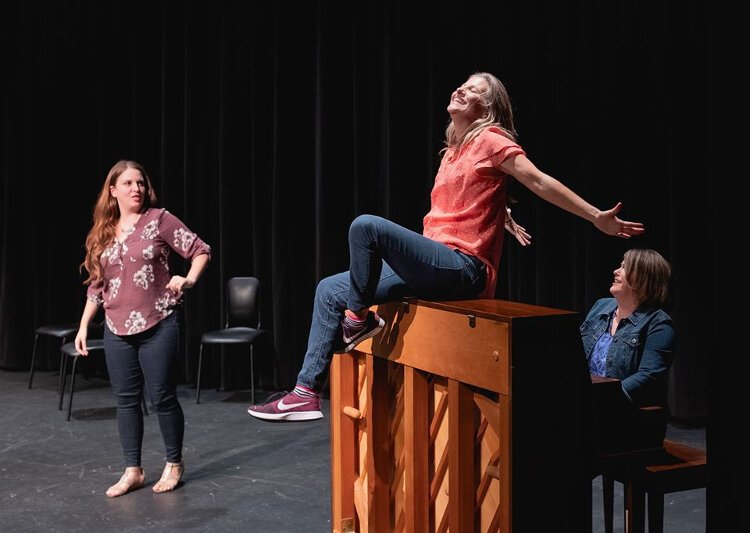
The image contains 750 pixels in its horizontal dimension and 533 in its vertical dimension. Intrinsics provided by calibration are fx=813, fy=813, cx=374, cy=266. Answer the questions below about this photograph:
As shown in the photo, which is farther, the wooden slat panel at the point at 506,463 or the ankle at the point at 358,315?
the ankle at the point at 358,315

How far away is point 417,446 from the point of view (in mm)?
2281

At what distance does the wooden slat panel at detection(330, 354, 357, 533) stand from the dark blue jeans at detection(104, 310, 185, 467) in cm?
120

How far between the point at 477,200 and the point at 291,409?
828 millimetres

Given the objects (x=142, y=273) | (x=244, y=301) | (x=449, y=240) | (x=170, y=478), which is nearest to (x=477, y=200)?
(x=449, y=240)

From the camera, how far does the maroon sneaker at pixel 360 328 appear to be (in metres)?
2.35

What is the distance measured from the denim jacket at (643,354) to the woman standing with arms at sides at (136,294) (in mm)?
1831

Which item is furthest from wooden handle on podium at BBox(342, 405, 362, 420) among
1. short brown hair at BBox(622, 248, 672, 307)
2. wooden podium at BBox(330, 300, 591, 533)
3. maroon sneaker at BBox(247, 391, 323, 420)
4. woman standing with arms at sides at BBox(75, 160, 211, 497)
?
woman standing with arms at sides at BBox(75, 160, 211, 497)

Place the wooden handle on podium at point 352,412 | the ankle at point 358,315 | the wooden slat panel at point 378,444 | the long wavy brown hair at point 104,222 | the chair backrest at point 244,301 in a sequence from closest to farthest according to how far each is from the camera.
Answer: the ankle at point 358,315
the wooden slat panel at point 378,444
the wooden handle on podium at point 352,412
the long wavy brown hair at point 104,222
the chair backrest at point 244,301

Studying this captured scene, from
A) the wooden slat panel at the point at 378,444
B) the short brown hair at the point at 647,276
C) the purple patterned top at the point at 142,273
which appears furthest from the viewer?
the purple patterned top at the point at 142,273

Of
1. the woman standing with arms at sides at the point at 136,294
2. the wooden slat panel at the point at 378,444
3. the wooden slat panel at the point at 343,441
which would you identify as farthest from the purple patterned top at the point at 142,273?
the wooden slat panel at the point at 378,444

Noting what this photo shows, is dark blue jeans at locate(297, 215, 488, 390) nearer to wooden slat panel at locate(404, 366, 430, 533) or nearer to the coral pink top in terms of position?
Result: the coral pink top

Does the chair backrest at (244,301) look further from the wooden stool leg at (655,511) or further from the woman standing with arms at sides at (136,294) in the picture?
the wooden stool leg at (655,511)

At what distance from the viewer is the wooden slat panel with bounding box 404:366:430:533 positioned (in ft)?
7.47

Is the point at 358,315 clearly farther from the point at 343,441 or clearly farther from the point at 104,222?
the point at 104,222
